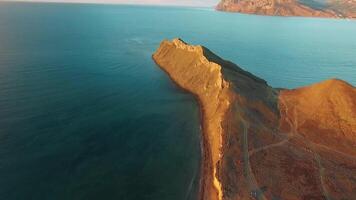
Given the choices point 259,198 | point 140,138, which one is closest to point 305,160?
point 259,198

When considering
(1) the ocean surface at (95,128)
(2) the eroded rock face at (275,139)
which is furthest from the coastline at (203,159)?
(1) the ocean surface at (95,128)

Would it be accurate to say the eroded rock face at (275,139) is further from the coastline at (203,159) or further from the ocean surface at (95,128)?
the ocean surface at (95,128)

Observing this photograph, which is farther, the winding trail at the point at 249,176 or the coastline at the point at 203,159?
the coastline at the point at 203,159

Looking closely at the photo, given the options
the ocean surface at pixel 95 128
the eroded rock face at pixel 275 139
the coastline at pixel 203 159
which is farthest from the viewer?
the coastline at pixel 203 159

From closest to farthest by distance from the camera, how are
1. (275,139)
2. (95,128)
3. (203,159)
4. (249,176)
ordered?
1. (249,176)
2. (203,159)
3. (275,139)
4. (95,128)

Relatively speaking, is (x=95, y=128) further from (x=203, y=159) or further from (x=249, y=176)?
(x=249, y=176)

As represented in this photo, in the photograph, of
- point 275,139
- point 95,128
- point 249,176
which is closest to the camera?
point 249,176

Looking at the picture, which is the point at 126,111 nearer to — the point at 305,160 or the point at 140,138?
the point at 140,138

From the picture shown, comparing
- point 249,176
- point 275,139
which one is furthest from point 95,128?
point 275,139
